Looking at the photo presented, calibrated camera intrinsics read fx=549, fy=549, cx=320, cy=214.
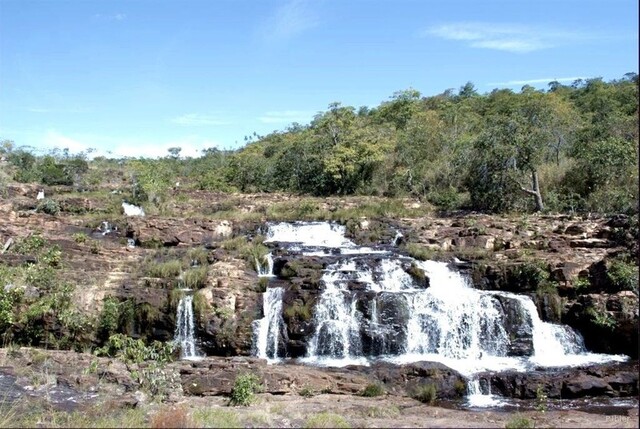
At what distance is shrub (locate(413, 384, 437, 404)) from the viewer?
14.1 metres

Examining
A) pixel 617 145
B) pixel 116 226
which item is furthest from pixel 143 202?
pixel 617 145

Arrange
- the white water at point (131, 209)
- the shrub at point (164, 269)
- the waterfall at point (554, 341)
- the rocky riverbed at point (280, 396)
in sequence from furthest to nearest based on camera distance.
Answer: the white water at point (131, 209) → the shrub at point (164, 269) → the waterfall at point (554, 341) → the rocky riverbed at point (280, 396)

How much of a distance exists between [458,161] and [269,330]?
22.0 meters

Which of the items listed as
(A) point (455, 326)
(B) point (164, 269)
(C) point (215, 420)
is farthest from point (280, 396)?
(B) point (164, 269)

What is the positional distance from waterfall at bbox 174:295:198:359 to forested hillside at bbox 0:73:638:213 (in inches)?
634

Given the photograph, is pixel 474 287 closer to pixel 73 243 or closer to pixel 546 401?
pixel 546 401

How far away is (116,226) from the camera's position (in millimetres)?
29078

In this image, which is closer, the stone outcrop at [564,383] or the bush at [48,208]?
the stone outcrop at [564,383]

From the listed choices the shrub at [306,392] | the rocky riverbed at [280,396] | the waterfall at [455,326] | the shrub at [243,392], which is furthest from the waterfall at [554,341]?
the shrub at [243,392]

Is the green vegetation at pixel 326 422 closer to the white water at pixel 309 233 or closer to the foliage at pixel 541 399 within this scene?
the foliage at pixel 541 399

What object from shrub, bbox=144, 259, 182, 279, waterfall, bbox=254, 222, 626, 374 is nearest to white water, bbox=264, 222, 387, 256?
shrub, bbox=144, 259, 182, 279

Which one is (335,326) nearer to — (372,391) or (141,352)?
(372,391)

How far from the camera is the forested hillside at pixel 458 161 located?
2925cm

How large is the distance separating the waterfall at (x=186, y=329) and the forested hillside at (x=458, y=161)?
16103mm
